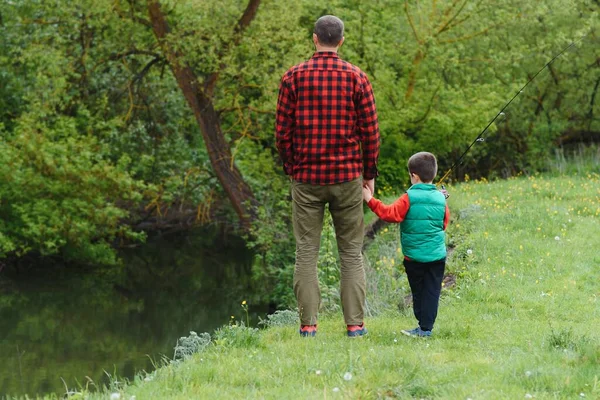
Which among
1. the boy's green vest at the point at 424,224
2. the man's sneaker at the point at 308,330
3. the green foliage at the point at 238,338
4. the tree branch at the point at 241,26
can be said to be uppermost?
the tree branch at the point at 241,26

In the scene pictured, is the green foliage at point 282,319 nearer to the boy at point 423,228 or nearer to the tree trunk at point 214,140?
the boy at point 423,228

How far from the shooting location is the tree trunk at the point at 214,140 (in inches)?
672

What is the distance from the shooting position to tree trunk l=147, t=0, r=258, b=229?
56.0ft

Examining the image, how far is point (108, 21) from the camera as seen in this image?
17234 mm

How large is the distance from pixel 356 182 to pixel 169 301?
1067 centimetres

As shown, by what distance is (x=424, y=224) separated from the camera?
6109 millimetres

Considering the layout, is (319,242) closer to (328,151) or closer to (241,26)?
(328,151)

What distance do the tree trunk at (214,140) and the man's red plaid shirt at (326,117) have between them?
10968mm

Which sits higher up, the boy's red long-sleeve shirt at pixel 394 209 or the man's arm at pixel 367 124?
the man's arm at pixel 367 124

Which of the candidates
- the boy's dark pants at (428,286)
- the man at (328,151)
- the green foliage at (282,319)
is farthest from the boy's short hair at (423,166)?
the green foliage at (282,319)

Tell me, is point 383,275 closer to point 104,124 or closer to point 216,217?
point 104,124

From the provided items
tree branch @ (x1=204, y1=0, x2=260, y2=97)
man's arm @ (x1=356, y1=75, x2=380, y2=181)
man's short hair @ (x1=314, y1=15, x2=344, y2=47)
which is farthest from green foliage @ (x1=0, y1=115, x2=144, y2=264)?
man's short hair @ (x1=314, y1=15, x2=344, y2=47)

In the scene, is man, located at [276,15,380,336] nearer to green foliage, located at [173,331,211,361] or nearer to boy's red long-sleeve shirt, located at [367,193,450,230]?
boy's red long-sleeve shirt, located at [367,193,450,230]

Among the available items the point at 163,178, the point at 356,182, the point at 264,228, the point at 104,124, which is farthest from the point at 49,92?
the point at 356,182
